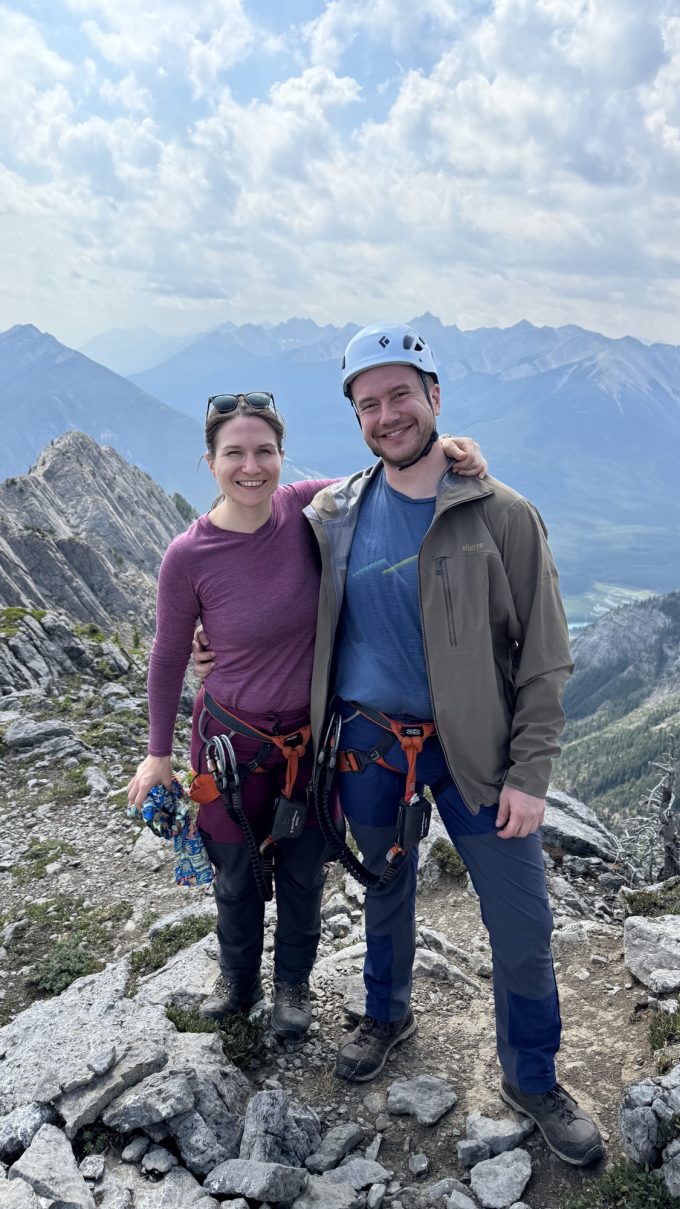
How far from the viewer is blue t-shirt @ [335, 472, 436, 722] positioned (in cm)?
556

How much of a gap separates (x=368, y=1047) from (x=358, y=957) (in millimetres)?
1566

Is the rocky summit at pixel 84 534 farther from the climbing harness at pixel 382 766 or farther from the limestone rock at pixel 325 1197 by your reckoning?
the limestone rock at pixel 325 1197

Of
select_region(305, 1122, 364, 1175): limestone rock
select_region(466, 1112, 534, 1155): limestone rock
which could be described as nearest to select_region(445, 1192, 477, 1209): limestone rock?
select_region(466, 1112, 534, 1155): limestone rock

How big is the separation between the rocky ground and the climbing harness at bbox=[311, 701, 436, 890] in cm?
201

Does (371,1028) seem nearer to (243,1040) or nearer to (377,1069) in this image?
(377,1069)

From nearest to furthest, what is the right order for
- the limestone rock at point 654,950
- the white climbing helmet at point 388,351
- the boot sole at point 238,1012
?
the white climbing helmet at point 388,351 → the boot sole at point 238,1012 → the limestone rock at point 654,950

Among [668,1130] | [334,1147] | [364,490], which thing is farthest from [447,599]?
[334,1147]

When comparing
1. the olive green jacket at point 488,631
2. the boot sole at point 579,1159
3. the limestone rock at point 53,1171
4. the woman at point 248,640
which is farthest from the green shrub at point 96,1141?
the olive green jacket at point 488,631

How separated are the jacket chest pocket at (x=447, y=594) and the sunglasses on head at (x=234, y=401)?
1931mm

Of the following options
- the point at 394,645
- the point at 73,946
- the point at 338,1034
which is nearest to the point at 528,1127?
the point at 338,1034

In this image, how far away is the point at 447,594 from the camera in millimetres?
5324

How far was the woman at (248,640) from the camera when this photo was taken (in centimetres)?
586

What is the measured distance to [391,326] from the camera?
5578 mm

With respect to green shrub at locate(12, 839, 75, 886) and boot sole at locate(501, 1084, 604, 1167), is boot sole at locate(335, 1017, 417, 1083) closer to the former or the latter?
boot sole at locate(501, 1084, 604, 1167)
